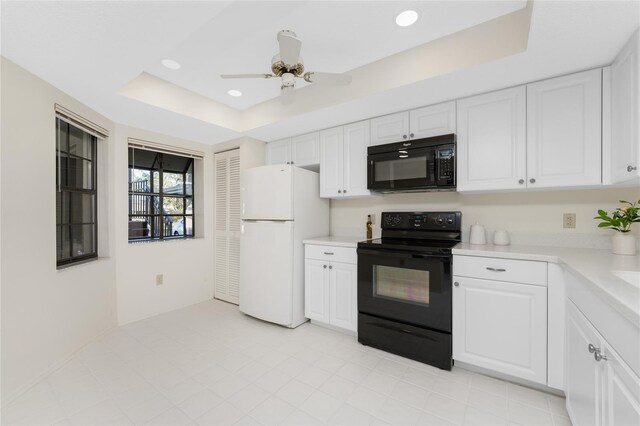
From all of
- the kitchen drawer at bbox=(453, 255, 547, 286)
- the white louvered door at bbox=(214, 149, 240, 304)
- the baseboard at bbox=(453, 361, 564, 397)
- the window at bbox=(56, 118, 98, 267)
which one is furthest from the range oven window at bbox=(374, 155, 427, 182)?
the window at bbox=(56, 118, 98, 267)

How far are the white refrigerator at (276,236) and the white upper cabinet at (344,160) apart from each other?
0.74 feet

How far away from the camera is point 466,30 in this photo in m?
1.85

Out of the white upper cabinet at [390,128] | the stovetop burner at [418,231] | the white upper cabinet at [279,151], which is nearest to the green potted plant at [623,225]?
the stovetop burner at [418,231]

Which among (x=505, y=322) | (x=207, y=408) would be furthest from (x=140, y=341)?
(x=505, y=322)

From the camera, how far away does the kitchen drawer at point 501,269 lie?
5.88 feet

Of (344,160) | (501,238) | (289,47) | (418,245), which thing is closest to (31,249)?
(289,47)

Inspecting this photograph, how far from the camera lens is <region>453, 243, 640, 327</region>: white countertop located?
2.92 feet

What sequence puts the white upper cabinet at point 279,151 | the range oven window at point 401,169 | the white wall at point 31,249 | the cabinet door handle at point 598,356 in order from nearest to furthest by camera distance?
the cabinet door handle at point 598,356, the white wall at point 31,249, the range oven window at point 401,169, the white upper cabinet at point 279,151

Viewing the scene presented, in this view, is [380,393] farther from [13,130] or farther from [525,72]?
[13,130]

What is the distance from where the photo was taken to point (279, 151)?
3561 millimetres

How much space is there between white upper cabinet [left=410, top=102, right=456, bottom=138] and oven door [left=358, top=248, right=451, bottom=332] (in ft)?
3.54

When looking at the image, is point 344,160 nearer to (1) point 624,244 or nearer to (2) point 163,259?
(1) point 624,244

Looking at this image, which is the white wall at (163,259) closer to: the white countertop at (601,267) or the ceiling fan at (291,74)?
the ceiling fan at (291,74)

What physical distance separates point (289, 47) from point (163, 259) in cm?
292
